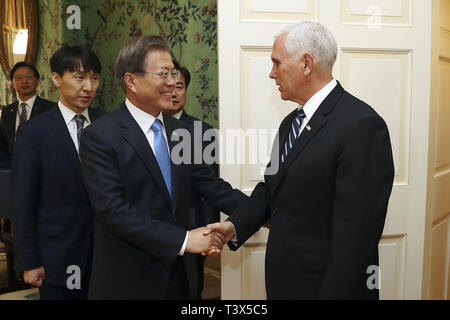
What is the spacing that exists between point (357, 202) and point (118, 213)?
31.5 inches

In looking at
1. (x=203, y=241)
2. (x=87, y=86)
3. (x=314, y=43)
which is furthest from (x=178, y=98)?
(x=314, y=43)

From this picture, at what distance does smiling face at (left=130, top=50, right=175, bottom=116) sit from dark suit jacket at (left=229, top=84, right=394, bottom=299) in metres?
0.52

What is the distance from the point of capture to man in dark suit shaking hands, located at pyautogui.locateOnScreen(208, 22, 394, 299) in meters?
1.41

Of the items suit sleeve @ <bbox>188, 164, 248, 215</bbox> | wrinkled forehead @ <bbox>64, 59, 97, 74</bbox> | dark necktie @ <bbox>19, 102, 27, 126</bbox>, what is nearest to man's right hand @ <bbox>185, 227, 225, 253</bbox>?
suit sleeve @ <bbox>188, 164, 248, 215</bbox>

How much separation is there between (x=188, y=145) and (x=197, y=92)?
61.3 inches

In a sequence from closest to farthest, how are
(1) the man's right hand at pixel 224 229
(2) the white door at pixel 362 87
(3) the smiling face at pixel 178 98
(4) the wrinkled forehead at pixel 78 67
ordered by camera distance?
1. (1) the man's right hand at pixel 224 229
2. (2) the white door at pixel 362 87
3. (4) the wrinkled forehead at pixel 78 67
4. (3) the smiling face at pixel 178 98

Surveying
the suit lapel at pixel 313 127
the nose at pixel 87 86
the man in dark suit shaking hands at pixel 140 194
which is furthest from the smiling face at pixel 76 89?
the suit lapel at pixel 313 127

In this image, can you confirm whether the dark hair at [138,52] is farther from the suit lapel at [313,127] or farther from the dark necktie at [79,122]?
the suit lapel at [313,127]

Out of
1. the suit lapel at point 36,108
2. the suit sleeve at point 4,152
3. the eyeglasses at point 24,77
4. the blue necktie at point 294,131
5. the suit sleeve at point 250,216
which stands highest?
the eyeglasses at point 24,77

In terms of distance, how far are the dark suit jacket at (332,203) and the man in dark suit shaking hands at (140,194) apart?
1.14 feet

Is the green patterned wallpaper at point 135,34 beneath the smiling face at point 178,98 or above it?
above

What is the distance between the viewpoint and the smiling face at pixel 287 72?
1596mm

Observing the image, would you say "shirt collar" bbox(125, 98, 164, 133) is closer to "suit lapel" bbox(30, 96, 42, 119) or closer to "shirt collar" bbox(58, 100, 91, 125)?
"shirt collar" bbox(58, 100, 91, 125)

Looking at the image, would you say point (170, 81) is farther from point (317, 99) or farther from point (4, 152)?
point (4, 152)
